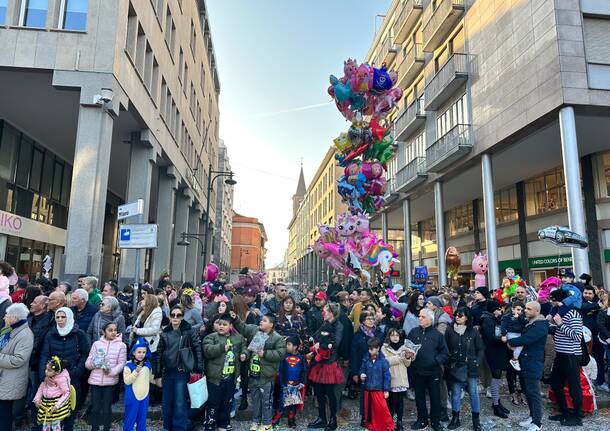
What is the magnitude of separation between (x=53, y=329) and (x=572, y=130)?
15556 millimetres

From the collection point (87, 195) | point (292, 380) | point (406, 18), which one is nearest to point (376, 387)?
point (292, 380)

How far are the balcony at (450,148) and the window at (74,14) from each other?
15970 millimetres

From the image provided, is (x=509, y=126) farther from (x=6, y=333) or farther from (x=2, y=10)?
(x=2, y=10)

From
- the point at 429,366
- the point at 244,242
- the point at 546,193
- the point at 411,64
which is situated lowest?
the point at 429,366

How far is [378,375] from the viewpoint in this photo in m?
6.47

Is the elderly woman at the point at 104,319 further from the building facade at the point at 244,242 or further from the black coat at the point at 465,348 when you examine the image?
the building facade at the point at 244,242

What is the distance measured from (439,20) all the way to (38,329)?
2455cm

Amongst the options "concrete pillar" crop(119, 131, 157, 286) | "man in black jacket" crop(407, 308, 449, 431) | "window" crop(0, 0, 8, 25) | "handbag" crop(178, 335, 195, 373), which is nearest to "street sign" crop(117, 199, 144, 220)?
"handbag" crop(178, 335, 195, 373)

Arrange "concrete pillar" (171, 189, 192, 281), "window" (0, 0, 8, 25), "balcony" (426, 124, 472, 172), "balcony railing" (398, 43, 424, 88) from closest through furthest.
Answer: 1. "window" (0, 0, 8, 25)
2. "balcony" (426, 124, 472, 172)
3. "concrete pillar" (171, 189, 192, 281)
4. "balcony railing" (398, 43, 424, 88)

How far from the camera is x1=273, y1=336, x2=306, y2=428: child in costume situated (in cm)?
661

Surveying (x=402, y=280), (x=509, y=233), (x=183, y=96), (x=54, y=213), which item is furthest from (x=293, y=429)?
(x=402, y=280)

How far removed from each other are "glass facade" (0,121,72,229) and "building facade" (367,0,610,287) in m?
15.9

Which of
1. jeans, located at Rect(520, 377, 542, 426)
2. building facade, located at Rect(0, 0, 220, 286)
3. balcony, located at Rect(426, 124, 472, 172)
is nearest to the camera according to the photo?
jeans, located at Rect(520, 377, 542, 426)

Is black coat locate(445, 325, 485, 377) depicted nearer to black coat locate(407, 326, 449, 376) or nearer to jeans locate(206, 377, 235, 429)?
black coat locate(407, 326, 449, 376)
